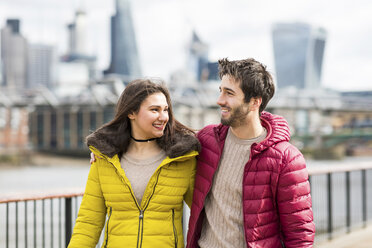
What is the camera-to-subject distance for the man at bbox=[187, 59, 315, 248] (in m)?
2.15

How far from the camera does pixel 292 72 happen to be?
125562mm

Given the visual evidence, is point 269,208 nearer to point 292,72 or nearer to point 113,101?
point 113,101

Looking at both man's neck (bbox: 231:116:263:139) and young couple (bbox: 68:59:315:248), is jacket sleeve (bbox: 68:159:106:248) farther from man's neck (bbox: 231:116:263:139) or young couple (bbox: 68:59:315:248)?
man's neck (bbox: 231:116:263:139)

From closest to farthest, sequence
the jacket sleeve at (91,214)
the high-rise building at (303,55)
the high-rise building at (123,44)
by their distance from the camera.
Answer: the jacket sleeve at (91,214), the high-rise building at (123,44), the high-rise building at (303,55)

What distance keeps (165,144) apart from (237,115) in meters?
0.52

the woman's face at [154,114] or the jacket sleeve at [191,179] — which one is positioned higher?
the woman's face at [154,114]

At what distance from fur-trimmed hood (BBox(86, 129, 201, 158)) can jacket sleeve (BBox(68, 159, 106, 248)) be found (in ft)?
0.35

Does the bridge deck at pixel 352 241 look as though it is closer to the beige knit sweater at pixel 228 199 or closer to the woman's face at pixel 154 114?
the beige knit sweater at pixel 228 199

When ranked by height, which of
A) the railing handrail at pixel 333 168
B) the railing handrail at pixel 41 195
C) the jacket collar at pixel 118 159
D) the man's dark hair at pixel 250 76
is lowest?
the railing handrail at pixel 333 168

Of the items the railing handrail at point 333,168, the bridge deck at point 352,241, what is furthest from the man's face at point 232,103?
the bridge deck at point 352,241

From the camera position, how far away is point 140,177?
244cm

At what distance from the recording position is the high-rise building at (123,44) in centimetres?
10019

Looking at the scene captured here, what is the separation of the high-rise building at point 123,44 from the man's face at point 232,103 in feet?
319

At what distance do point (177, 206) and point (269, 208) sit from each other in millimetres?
531
